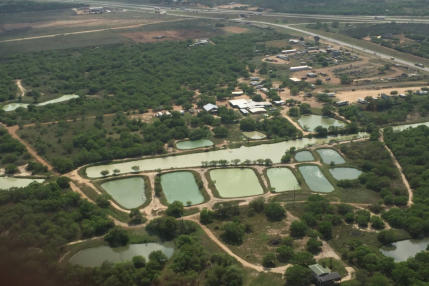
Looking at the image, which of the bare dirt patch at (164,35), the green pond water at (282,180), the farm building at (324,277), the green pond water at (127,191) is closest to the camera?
the farm building at (324,277)

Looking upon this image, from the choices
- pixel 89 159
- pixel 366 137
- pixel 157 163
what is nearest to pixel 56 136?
pixel 89 159

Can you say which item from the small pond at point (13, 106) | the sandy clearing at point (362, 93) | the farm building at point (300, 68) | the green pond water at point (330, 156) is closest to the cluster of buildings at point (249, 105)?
the sandy clearing at point (362, 93)

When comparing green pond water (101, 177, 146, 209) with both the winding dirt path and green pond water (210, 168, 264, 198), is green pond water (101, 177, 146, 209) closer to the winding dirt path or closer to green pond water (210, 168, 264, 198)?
green pond water (210, 168, 264, 198)

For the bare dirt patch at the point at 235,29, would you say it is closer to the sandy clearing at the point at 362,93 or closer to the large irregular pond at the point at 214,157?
the sandy clearing at the point at 362,93

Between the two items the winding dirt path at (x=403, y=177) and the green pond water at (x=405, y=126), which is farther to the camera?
the green pond water at (x=405, y=126)

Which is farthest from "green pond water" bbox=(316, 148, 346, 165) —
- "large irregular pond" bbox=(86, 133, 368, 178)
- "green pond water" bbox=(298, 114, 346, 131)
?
"green pond water" bbox=(298, 114, 346, 131)

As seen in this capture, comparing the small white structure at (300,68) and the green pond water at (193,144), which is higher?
the small white structure at (300,68)

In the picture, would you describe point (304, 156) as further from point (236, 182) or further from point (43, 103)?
point (43, 103)
